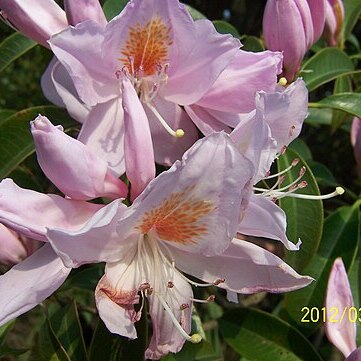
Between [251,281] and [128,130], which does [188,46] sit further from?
[251,281]

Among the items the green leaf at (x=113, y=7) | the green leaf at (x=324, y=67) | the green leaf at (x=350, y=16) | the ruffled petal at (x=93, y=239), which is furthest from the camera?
the green leaf at (x=350, y=16)

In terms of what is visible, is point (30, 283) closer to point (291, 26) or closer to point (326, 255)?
point (291, 26)

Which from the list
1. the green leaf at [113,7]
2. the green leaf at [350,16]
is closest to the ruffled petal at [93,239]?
the green leaf at [113,7]

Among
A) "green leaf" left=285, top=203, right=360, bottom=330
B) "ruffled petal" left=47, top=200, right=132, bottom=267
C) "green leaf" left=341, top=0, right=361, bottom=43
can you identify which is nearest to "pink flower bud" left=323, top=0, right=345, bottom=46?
"green leaf" left=341, top=0, right=361, bottom=43

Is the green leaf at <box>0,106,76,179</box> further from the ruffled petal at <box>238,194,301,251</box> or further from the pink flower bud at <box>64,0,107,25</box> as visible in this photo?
the ruffled petal at <box>238,194,301,251</box>

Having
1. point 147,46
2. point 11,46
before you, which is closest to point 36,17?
point 147,46

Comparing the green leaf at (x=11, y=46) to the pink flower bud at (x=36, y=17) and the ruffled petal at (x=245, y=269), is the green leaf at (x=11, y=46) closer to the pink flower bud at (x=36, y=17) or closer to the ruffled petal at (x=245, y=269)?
the pink flower bud at (x=36, y=17)

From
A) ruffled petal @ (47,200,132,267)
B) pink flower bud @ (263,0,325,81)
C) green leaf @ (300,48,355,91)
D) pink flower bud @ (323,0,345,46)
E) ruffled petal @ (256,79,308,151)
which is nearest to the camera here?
ruffled petal @ (47,200,132,267)
